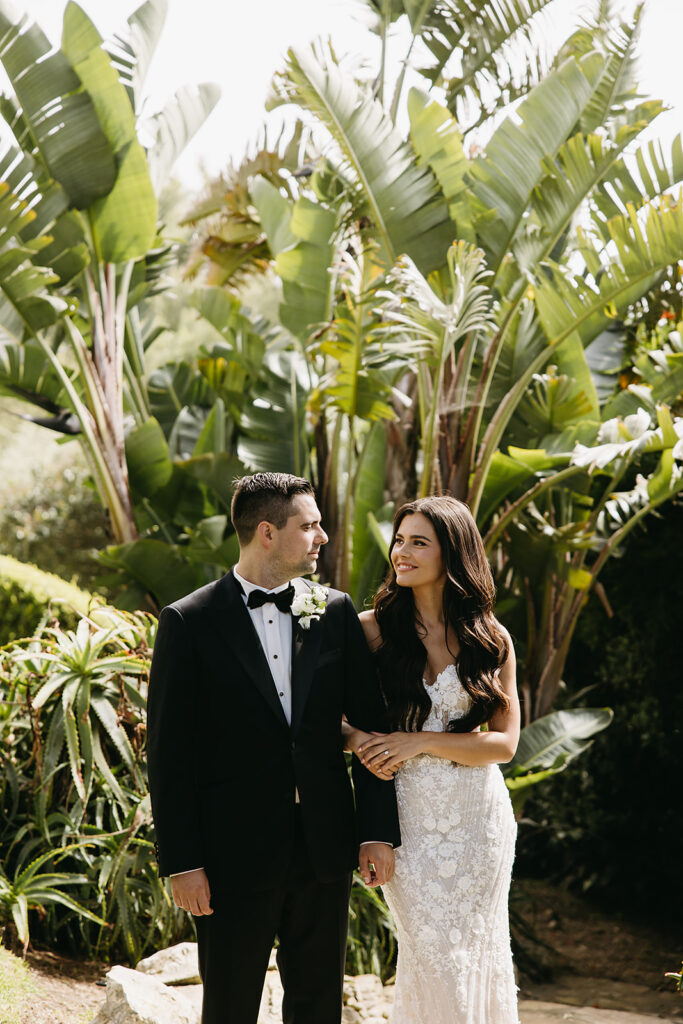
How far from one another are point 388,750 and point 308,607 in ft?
1.58

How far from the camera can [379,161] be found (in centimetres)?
535

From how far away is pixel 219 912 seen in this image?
8.62 feet

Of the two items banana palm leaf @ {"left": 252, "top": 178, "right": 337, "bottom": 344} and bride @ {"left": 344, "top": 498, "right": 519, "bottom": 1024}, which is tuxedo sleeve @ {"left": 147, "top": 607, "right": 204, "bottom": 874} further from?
banana palm leaf @ {"left": 252, "top": 178, "right": 337, "bottom": 344}

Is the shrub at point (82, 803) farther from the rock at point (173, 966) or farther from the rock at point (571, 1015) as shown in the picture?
the rock at point (571, 1015)

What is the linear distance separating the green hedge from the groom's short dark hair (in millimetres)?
3240

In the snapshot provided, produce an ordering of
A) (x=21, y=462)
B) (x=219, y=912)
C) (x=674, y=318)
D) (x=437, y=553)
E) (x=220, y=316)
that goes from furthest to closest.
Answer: (x=21, y=462) → (x=220, y=316) → (x=674, y=318) → (x=437, y=553) → (x=219, y=912)

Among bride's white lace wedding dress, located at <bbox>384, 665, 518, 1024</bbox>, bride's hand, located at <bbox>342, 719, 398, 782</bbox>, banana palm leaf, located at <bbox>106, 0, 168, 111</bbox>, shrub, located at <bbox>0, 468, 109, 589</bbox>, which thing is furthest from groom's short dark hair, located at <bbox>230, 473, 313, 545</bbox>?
shrub, located at <bbox>0, 468, 109, 589</bbox>

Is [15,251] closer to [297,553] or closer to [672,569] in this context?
[297,553]

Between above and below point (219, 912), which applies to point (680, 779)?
below

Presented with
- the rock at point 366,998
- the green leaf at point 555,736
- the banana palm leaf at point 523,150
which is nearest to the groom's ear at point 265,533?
the rock at point 366,998

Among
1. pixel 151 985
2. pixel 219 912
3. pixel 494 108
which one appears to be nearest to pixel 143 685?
pixel 151 985

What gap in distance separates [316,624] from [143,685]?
6.67ft

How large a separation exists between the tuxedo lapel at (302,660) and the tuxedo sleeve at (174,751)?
283mm

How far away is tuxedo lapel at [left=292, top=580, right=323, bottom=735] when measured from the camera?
268cm
